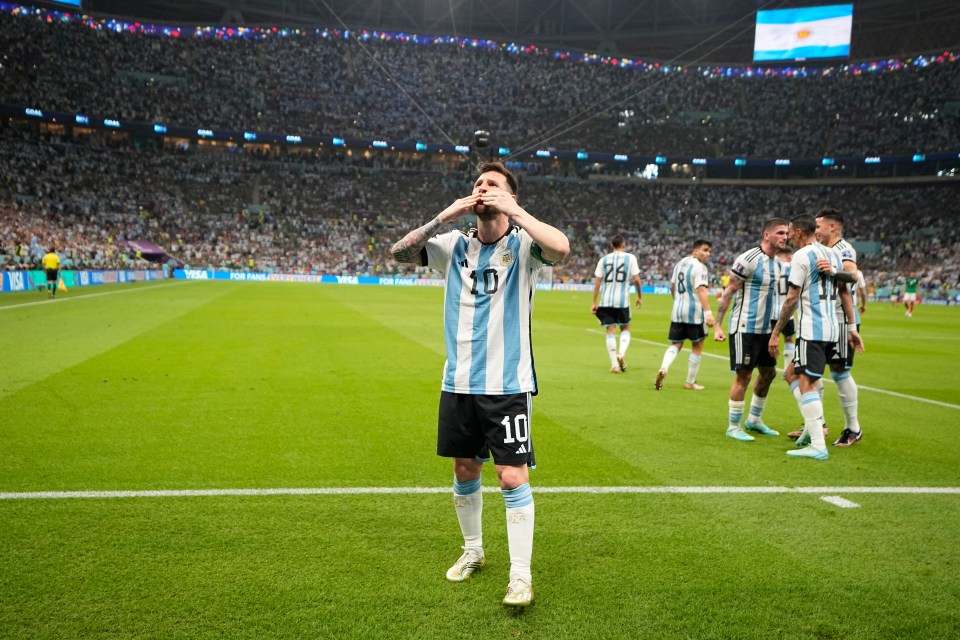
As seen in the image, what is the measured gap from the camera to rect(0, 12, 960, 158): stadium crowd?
60562 millimetres

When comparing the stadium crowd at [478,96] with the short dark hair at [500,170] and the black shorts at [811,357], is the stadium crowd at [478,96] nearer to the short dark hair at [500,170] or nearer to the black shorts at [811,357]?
the black shorts at [811,357]

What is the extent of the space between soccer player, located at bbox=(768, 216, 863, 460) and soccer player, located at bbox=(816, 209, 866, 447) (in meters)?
0.17

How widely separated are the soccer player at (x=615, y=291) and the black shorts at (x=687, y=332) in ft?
3.98

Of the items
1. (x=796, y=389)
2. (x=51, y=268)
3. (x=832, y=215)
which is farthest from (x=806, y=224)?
(x=51, y=268)

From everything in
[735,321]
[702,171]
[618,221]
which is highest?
[702,171]

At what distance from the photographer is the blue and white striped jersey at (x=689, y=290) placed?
33.5 feet

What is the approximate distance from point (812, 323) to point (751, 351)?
88 cm

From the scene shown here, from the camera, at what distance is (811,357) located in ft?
21.6

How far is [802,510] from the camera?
16.3ft

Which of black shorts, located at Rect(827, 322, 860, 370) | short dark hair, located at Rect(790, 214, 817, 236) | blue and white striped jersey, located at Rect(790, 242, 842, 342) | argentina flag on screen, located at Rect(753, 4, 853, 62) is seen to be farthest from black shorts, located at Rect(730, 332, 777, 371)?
argentina flag on screen, located at Rect(753, 4, 853, 62)

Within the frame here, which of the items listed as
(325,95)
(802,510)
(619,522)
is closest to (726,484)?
(802,510)

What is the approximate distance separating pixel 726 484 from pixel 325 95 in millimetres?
67638

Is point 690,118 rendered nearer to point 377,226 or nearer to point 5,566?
point 377,226

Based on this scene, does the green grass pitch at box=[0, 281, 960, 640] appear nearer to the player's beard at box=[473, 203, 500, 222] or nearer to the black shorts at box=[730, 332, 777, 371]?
the black shorts at box=[730, 332, 777, 371]
